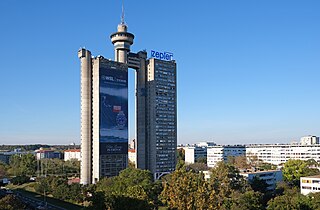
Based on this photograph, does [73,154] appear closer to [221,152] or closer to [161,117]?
[221,152]

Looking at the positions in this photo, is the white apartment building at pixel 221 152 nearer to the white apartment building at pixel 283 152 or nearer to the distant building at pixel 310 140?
the white apartment building at pixel 283 152

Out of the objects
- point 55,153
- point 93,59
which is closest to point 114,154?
point 93,59

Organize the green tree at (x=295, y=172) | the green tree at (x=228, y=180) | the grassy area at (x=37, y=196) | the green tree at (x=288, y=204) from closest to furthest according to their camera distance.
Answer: the green tree at (x=288, y=204) → the grassy area at (x=37, y=196) → the green tree at (x=228, y=180) → the green tree at (x=295, y=172)

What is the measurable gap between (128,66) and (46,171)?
32.4 m

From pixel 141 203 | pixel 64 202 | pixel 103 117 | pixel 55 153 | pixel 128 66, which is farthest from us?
pixel 55 153

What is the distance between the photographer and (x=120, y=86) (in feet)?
235

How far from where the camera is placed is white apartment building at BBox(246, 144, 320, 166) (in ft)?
371

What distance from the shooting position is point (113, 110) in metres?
69.8

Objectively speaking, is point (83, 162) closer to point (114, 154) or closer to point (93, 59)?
point (114, 154)

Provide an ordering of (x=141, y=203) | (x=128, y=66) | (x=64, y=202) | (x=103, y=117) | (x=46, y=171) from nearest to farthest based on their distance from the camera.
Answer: (x=141, y=203) → (x=64, y=202) → (x=103, y=117) → (x=128, y=66) → (x=46, y=171)

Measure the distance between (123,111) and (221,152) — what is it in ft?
207

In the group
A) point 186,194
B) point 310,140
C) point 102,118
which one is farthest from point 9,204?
point 310,140

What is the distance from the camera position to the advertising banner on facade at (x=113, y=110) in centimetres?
6819

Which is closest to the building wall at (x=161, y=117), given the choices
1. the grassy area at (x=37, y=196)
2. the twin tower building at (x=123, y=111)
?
the twin tower building at (x=123, y=111)
